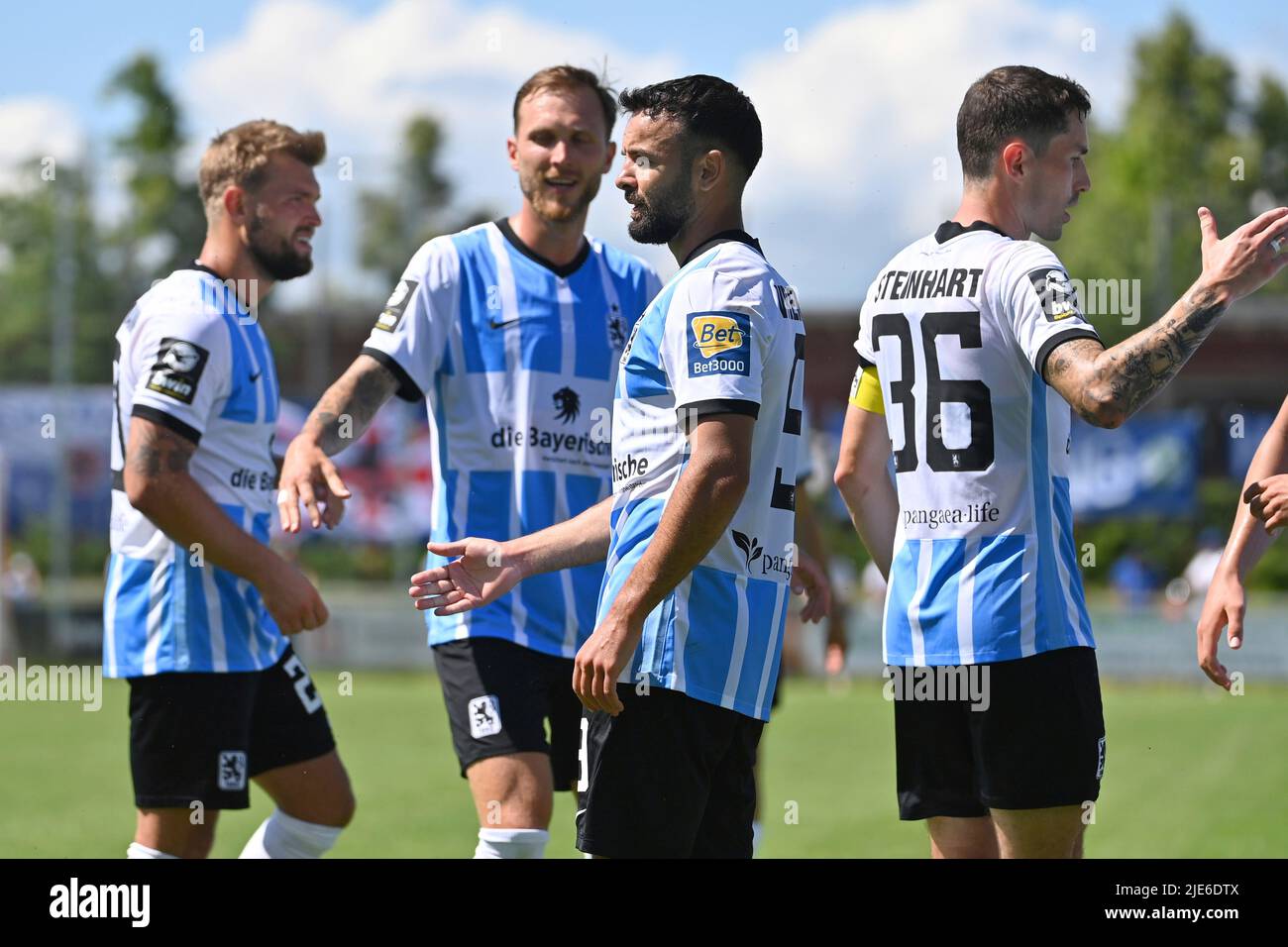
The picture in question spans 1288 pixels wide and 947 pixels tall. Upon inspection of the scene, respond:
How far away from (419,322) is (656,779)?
2144mm

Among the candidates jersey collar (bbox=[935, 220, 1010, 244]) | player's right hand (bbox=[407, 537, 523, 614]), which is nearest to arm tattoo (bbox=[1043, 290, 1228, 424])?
jersey collar (bbox=[935, 220, 1010, 244])

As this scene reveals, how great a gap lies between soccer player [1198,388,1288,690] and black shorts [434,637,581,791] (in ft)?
6.64

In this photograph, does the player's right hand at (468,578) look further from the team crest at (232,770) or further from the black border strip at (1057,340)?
the black border strip at (1057,340)

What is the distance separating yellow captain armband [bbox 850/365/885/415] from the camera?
4.85 metres

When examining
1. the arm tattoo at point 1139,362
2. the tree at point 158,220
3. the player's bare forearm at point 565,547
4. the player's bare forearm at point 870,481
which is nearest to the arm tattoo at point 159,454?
the player's bare forearm at point 565,547

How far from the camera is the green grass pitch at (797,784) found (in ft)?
30.5

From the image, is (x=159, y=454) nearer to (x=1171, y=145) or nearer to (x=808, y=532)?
(x=808, y=532)

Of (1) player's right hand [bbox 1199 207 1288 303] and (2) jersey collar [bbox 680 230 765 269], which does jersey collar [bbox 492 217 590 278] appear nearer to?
(2) jersey collar [bbox 680 230 765 269]

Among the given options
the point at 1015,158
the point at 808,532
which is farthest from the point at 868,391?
the point at 808,532

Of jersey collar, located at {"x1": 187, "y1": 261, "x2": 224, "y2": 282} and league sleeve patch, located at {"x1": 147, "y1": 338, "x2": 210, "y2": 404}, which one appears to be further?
jersey collar, located at {"x1": 187, "y1": 261, "x2": 224, "y2": 282}

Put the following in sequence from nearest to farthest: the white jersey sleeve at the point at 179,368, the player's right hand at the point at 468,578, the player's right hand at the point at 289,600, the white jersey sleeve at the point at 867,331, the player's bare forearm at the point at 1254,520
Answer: the player's right hand at the point at 468,578, the white jersey sleeve at the point at 867,331, the player's bare forearm at the point at 1254,520, the player's right hand at the point at 289,600, the white jersey sleeve at the point at 179,368

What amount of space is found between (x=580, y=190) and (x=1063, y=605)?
7.76 ft
